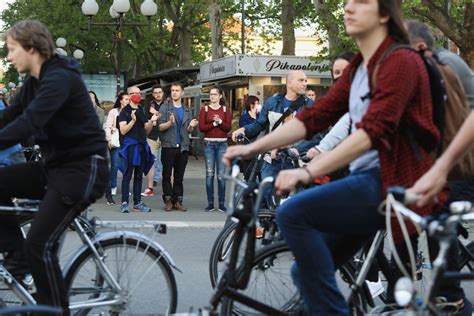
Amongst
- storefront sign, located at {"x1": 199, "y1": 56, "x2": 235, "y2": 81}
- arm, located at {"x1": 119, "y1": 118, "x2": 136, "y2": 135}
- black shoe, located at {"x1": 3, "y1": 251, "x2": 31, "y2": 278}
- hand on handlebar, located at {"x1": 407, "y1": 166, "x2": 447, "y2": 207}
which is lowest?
black shoe, located at {"x1": 3, "y1": 251, "x2": 31, "y2": 278}

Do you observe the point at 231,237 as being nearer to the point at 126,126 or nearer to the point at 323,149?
the point at 323,149

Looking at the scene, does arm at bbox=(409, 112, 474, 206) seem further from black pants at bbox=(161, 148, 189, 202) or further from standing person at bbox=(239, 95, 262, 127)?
standing person at bbox=(239, 95, 262, 127)

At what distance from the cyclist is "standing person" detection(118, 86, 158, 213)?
8.88m

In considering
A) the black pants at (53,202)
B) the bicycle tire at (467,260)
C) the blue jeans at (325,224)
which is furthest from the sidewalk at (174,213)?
the blue jeans at (325,224)

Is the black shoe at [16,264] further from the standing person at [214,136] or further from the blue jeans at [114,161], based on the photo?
the blue jeans at [114,161]

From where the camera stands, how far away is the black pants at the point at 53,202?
4520 mm

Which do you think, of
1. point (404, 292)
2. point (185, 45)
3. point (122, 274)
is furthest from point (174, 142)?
point (185, 45)

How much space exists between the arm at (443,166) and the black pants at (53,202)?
6.16 ft

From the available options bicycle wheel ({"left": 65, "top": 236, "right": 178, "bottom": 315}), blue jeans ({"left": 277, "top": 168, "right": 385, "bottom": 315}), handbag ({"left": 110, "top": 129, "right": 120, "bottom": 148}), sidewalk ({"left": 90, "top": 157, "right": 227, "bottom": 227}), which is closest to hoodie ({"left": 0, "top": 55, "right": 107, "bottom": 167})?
bicycle wheel ({"left": 65, "top": 236, "right": 178, "bottom": 315})

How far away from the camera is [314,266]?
3898 millimetres

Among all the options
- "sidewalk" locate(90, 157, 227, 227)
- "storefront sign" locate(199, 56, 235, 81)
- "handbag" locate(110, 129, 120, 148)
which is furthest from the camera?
"storefront sign" locate(199, 56, 235, 81)

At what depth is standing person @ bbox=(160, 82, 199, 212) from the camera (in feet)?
42.6

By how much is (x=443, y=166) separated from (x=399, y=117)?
0.29 meters

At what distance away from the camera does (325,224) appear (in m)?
3.80
